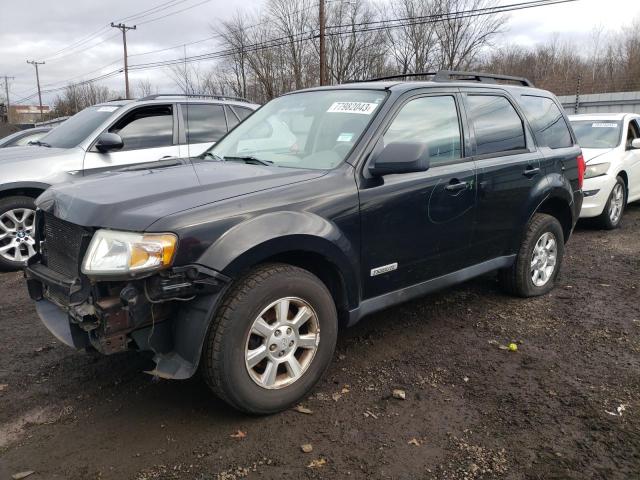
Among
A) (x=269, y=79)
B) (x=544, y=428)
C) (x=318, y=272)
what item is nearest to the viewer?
(x=544, y=428)

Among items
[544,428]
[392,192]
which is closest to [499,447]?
[544,428]

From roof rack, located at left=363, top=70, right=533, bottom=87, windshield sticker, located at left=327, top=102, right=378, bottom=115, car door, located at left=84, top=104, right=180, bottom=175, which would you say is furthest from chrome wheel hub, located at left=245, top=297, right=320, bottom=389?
car door, located at left=84, top=104, right=180, bottom=175

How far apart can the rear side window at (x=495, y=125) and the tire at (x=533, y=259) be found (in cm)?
72

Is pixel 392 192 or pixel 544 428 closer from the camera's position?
pixel 544 428

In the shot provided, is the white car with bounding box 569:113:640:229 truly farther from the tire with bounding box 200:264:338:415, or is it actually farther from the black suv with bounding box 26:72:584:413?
the tire with bounding box 200:264:338:415

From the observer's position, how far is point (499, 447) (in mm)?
2596

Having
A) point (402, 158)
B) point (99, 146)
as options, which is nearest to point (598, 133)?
point (402, 158)

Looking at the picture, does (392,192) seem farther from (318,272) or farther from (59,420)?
(59,420)

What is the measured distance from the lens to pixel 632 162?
805cm

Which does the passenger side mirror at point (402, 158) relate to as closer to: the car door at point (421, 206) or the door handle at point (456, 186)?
the car door at point (421, 206)

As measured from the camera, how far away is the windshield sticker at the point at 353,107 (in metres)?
3.43

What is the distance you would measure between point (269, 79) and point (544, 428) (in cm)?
3964

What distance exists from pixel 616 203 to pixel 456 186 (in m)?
A: 5.42

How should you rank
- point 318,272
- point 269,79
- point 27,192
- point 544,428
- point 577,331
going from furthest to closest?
point 269,79, point 27,192, point 577,331, point 318,272, point 544,428
